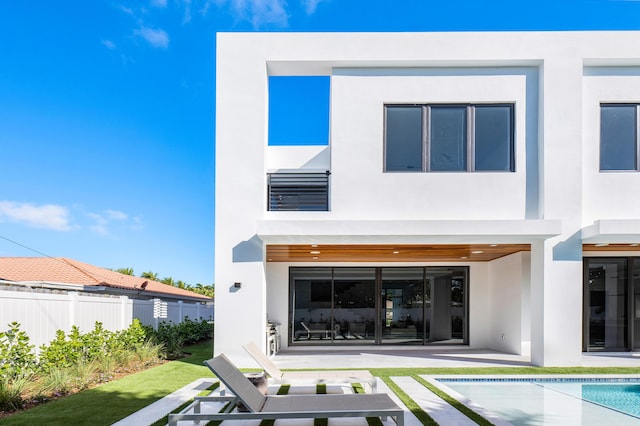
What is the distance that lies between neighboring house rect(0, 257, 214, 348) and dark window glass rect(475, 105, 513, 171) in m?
10.1

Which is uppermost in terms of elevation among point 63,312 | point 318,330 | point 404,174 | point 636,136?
point 636,136

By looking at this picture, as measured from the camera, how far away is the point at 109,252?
184 ft

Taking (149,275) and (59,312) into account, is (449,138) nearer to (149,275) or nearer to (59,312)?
(59,312)

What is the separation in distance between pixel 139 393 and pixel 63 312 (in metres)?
2.97

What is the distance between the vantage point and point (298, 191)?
14.0 metres

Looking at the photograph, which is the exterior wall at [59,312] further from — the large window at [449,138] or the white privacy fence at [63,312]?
the large window at [449,138]

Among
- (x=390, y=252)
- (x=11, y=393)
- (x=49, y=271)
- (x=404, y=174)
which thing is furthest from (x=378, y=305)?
(x=49, y=271)

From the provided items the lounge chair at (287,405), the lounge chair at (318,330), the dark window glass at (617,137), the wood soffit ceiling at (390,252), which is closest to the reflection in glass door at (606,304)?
the wood soffit ceiling at (390,252)

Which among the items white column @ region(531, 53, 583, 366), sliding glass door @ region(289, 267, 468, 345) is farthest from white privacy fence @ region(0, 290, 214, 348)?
white column @ region(531, 53, 583, 366)

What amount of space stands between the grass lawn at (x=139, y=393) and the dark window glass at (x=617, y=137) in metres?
5.07

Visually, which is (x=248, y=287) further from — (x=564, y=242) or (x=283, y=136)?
(x=283, y=136)

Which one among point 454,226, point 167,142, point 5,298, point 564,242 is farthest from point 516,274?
point 167,142

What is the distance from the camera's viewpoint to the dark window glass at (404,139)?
12148 millimetres

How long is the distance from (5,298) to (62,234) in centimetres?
5663
